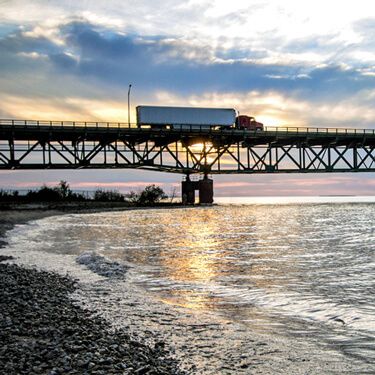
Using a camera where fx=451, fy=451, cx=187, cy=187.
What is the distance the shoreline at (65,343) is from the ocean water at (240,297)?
426 millimetres

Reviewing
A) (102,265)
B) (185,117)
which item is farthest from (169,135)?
(102,265)

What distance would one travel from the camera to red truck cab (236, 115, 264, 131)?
6956cm

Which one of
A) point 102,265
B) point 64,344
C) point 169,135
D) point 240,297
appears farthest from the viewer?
point 169,135

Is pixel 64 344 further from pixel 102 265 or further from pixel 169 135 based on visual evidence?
pixel 169 135

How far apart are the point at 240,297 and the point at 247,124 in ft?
199

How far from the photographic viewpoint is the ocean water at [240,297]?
22.3 ft

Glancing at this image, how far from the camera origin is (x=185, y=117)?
65.9 meters

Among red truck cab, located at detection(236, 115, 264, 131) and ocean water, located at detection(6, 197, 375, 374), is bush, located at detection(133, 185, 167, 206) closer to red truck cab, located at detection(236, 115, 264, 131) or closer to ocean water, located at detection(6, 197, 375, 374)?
red truck cab, located at detection(236, 115, 264, 131)

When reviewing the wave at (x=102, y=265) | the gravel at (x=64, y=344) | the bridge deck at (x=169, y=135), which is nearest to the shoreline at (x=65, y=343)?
the gravel at (x=64, y=344)

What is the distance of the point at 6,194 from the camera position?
209ft

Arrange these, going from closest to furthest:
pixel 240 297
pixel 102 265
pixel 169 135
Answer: pixel 240 297, pixel 102 265, pixel 169 135

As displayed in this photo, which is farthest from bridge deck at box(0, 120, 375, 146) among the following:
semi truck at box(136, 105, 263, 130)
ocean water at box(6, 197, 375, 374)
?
ocean water at box(6, 197, 375, 374)

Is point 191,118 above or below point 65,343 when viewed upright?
above

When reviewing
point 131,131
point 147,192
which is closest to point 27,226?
point 131,131
